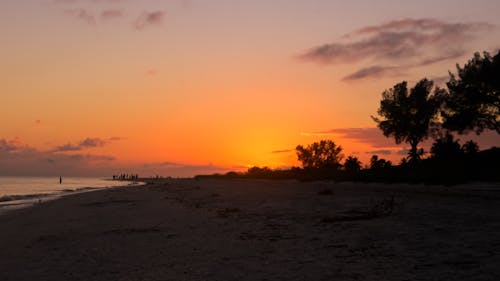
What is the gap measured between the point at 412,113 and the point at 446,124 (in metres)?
19.1

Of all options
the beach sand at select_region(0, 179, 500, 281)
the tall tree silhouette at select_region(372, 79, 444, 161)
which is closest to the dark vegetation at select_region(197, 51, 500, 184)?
the tall tree silhouette at select_region(372, 79, 444, 161)

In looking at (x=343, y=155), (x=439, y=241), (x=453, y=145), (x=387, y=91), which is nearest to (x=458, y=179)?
(x=453, y=145)

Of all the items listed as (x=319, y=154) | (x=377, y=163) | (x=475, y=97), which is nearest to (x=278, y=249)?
(x=475, y=97)

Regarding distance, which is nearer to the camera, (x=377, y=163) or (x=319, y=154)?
(x=377, y=163)

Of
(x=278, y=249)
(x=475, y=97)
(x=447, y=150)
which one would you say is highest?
(x=475, y=97)

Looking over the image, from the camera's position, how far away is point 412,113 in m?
81.8

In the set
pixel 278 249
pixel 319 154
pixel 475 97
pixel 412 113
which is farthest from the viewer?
Result: pixel 319 154

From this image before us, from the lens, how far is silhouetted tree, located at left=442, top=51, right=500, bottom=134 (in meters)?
57.6

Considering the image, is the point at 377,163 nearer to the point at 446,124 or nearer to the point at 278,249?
the point at 446,124

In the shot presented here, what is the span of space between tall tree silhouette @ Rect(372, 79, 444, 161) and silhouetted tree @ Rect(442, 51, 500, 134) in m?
17.0

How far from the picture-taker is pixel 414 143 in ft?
271

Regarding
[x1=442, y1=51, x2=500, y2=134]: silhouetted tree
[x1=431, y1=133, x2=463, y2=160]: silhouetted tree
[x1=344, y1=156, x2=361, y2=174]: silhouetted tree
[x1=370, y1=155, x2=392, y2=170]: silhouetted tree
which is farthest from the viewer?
[x1=344, y1=156, x2=361, y2=174]: silhouetted tree

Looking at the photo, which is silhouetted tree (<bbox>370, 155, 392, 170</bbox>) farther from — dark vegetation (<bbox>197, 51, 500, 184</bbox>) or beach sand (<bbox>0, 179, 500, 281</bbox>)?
beach sand (<bbox>0, 179, 500, 281</bbox>)

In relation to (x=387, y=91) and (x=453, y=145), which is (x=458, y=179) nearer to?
(x=453, y=145)
